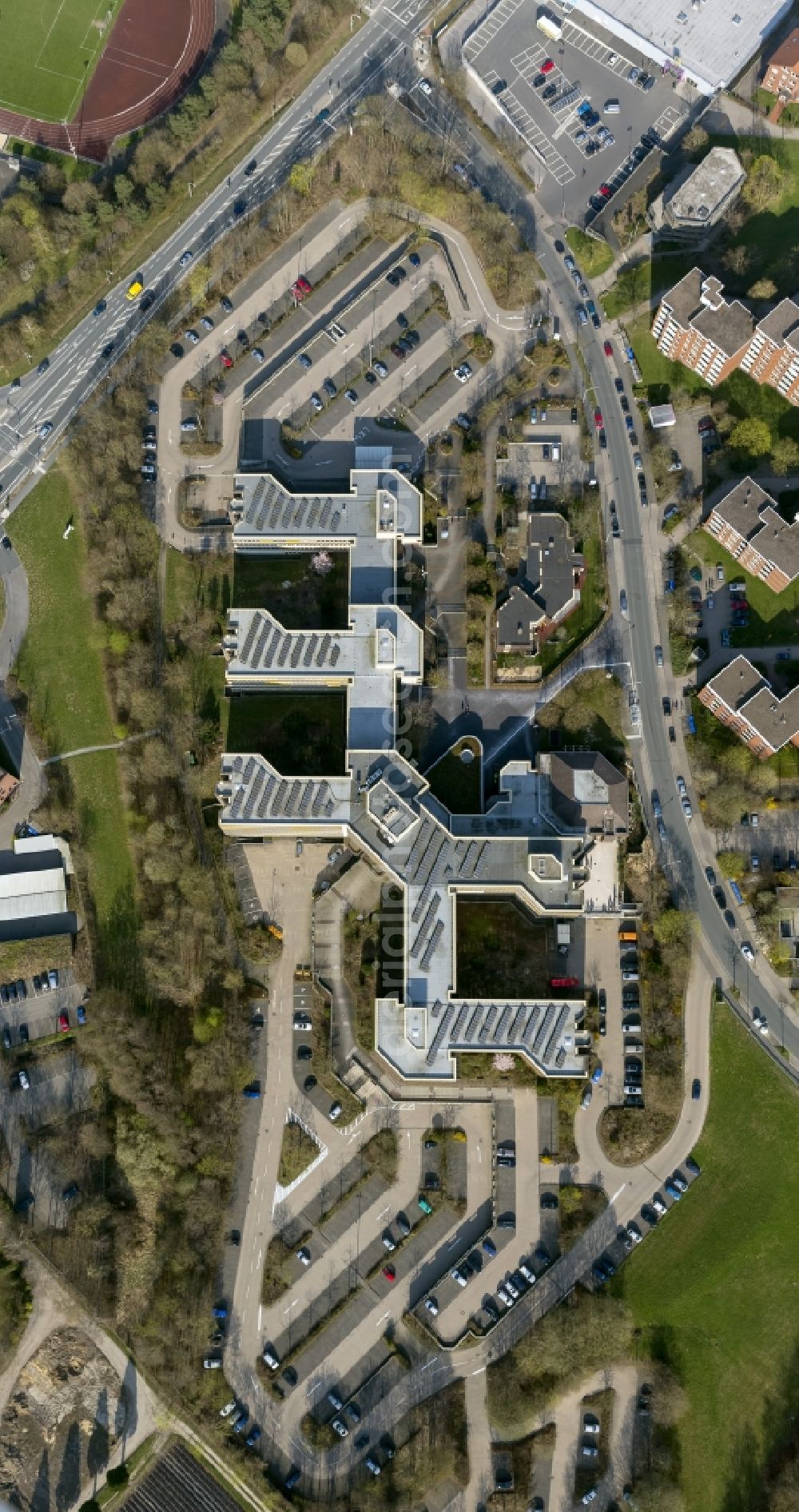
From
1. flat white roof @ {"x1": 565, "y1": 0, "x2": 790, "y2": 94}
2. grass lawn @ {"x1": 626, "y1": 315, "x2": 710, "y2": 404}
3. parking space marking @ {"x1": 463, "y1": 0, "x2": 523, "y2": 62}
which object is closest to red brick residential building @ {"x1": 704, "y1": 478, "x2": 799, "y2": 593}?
grass lawn @ {"x1": 626, "y1": 315, "x2": 710, "y2": 404}

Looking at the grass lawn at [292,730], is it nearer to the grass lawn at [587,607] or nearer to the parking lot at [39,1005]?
the grass lawn at [587,607]

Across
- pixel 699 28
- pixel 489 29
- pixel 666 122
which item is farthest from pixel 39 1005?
pixel 699 28

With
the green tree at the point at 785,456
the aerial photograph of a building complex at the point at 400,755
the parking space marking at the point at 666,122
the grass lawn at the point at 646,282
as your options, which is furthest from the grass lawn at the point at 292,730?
the parking space marking at the point at 666,122

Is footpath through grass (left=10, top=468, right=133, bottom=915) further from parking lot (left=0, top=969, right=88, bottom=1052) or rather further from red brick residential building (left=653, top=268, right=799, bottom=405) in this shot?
red brick residential building (left=653, top=268, right=799, bottom=405)

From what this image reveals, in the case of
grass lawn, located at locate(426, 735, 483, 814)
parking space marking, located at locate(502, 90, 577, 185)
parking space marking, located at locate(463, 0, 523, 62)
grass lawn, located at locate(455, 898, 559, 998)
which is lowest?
grass lawn, located at locate(455, 898, 559, 998)

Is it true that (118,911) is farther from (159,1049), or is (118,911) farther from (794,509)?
(794,509)

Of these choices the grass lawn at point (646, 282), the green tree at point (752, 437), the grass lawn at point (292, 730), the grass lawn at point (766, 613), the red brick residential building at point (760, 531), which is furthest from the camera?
the grass lawn at point (646, 282)

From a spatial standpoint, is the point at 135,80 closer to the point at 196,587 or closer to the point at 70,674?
the point at 196,587

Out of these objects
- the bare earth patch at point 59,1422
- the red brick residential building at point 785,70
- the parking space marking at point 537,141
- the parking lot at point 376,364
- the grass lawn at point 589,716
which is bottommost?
the bare earth patch at point 59,1422
